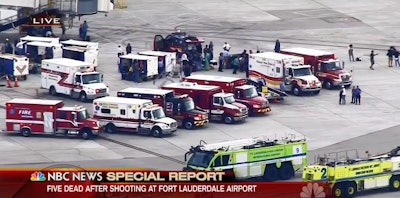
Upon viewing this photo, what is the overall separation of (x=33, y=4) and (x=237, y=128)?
33953mm

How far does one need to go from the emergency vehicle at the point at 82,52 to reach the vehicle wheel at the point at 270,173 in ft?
108

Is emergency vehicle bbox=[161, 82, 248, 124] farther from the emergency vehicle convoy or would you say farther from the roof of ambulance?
the roof of ambulance

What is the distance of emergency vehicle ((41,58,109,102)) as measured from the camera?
94.1 meters

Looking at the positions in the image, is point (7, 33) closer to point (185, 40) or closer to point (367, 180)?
point (185, 40)

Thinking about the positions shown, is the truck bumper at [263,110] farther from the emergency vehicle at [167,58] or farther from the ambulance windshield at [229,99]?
the emergency vehicle at [167,58]

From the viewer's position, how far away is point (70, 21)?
118062mm

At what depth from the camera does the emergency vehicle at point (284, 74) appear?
97.9m

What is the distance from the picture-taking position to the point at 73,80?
310 ft

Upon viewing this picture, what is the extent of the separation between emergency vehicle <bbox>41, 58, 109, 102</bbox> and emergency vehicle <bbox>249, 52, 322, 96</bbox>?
10.9m

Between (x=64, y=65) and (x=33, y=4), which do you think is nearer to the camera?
(x=64, y=65)

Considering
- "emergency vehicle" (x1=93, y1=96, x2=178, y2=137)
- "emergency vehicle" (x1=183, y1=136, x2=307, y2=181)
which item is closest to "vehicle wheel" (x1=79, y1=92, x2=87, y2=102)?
"emergency vehicle" (x1=93, y1=96, x2=178, y2=137)

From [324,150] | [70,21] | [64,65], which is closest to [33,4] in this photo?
[70,21]

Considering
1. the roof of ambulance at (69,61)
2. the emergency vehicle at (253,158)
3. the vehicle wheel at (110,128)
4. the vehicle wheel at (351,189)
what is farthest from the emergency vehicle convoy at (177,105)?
the vehicle wheel at (351,189)

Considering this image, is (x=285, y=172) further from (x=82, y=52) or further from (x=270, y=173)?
(x=82, y=52)
